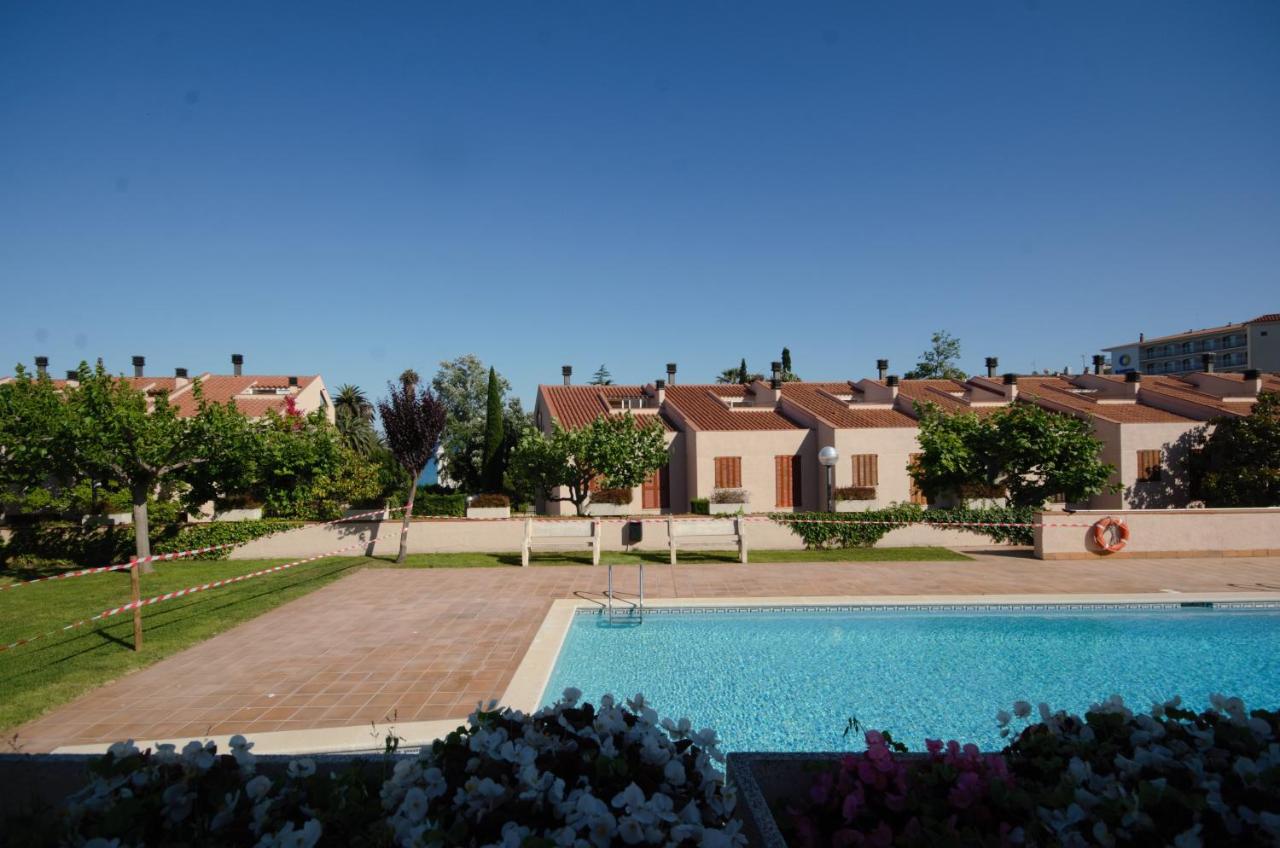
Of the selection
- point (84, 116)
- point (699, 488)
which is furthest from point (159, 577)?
point (699, 488)

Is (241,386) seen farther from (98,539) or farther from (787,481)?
(787,481)

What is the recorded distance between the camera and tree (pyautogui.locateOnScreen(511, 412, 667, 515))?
63.8 ft

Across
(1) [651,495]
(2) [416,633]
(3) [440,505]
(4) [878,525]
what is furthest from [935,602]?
(1) [651,495]

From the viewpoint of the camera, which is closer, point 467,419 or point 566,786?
point 566,786

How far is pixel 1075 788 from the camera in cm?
254

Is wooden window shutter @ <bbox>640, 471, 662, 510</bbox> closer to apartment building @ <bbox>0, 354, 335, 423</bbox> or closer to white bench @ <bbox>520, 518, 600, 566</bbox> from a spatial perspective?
white bench @ <bbox>520, 518, 600, 566</bbox>

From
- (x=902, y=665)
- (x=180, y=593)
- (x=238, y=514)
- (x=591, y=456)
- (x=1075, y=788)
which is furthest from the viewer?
(x=238, y=514)

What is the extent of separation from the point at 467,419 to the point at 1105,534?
32.5 meters

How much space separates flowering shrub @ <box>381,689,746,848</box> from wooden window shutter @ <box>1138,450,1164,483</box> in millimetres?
27110

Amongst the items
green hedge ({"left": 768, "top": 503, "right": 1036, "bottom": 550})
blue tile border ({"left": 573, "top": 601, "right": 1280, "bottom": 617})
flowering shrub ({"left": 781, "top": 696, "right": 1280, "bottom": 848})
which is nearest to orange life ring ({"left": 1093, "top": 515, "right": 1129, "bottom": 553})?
green hedge ({"left": 768, "top": 503, "right": 1036, "bottom": 550})

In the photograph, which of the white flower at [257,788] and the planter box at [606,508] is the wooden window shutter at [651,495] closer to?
the planter box at [606,508]

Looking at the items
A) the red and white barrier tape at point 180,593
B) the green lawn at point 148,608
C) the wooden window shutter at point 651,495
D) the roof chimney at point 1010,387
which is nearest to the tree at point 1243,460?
the roof chimney at point 1010,387

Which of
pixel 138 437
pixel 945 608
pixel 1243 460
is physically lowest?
pixel 945 608

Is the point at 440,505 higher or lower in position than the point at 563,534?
higher
